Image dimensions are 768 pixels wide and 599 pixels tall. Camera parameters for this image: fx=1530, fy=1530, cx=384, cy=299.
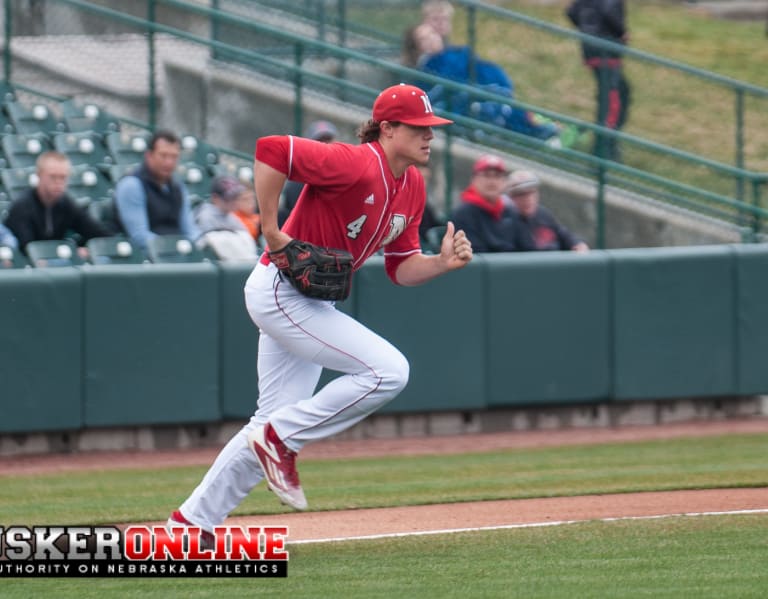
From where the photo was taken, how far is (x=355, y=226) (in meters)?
6.40

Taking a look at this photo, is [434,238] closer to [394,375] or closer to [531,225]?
[531,225]

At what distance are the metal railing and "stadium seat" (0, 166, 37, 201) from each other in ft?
5.33

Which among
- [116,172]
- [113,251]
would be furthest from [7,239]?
[116,172]

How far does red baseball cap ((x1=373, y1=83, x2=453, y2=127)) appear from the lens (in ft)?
20.6

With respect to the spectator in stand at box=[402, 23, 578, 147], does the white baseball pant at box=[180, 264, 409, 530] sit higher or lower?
lower

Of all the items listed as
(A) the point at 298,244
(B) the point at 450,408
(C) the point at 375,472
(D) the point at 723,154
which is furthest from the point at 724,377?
(A) the point at 298,244

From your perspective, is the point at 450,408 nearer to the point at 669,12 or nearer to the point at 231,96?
the point at 231,96

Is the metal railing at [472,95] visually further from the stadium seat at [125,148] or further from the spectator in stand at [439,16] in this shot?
Answer: the stadium seat at [125,148]

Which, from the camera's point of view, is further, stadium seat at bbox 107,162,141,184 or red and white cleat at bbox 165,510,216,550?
stadium seat at bbox 107,162,141,184

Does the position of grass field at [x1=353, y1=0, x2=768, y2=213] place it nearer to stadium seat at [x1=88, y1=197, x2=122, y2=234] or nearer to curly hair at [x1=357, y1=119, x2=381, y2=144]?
stadium seat at [x1=88, y1=197, x2=122, y2=234]

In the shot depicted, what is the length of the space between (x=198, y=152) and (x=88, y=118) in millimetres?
1086

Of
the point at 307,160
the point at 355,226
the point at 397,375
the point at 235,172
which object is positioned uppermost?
the point at 235,172

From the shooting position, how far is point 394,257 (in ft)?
22.4

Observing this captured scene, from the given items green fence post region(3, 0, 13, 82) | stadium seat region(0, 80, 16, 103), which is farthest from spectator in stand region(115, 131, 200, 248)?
green fence post region(3, 0, 13, 82)
